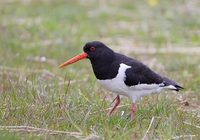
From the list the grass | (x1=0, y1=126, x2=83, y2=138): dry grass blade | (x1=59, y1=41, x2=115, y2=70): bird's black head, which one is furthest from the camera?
(x1=59, y1=41, x2=115, y2=70): bird's black head

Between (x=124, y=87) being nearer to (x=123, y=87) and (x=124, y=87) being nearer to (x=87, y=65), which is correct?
(x=123, y=87)

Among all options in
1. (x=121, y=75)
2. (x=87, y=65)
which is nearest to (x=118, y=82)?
(x=121, y=75)

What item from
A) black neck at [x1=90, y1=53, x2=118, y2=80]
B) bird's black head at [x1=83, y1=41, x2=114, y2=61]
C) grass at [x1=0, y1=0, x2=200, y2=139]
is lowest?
grass at [x1=0, y1=0, x2=200, y2=139]

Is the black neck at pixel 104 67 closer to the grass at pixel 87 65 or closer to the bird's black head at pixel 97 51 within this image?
the bird's black head at pixel 97 51

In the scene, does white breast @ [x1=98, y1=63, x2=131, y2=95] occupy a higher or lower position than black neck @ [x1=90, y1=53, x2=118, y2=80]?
lower

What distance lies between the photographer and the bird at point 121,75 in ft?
21.9

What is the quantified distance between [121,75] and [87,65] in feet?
13.7

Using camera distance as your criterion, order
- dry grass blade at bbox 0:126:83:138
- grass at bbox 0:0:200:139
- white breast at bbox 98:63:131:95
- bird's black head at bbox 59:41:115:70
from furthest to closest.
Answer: bird's black head at bbox 59:41:115:70
white breast at bbox 98:63:131:95
grass at bbox 0:0:200:139
dry grass blade at bbox 0:126:83:138

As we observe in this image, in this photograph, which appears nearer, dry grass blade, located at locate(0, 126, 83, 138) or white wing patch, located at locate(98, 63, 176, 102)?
dry grass blade, located at locate(0, 126, 83, 138)

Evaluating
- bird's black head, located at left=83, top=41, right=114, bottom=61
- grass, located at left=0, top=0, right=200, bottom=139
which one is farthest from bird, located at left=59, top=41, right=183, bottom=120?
grass, located at left=0, top=0, right=200, bottom=139

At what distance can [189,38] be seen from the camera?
1248cm

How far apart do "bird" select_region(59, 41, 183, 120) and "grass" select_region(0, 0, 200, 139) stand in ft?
0.77

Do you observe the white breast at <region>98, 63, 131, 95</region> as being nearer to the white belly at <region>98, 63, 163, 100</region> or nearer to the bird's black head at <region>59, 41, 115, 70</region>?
the white belly at <region>98, 63, 163, 100</region>

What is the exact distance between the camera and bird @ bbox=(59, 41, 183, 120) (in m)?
6.68
